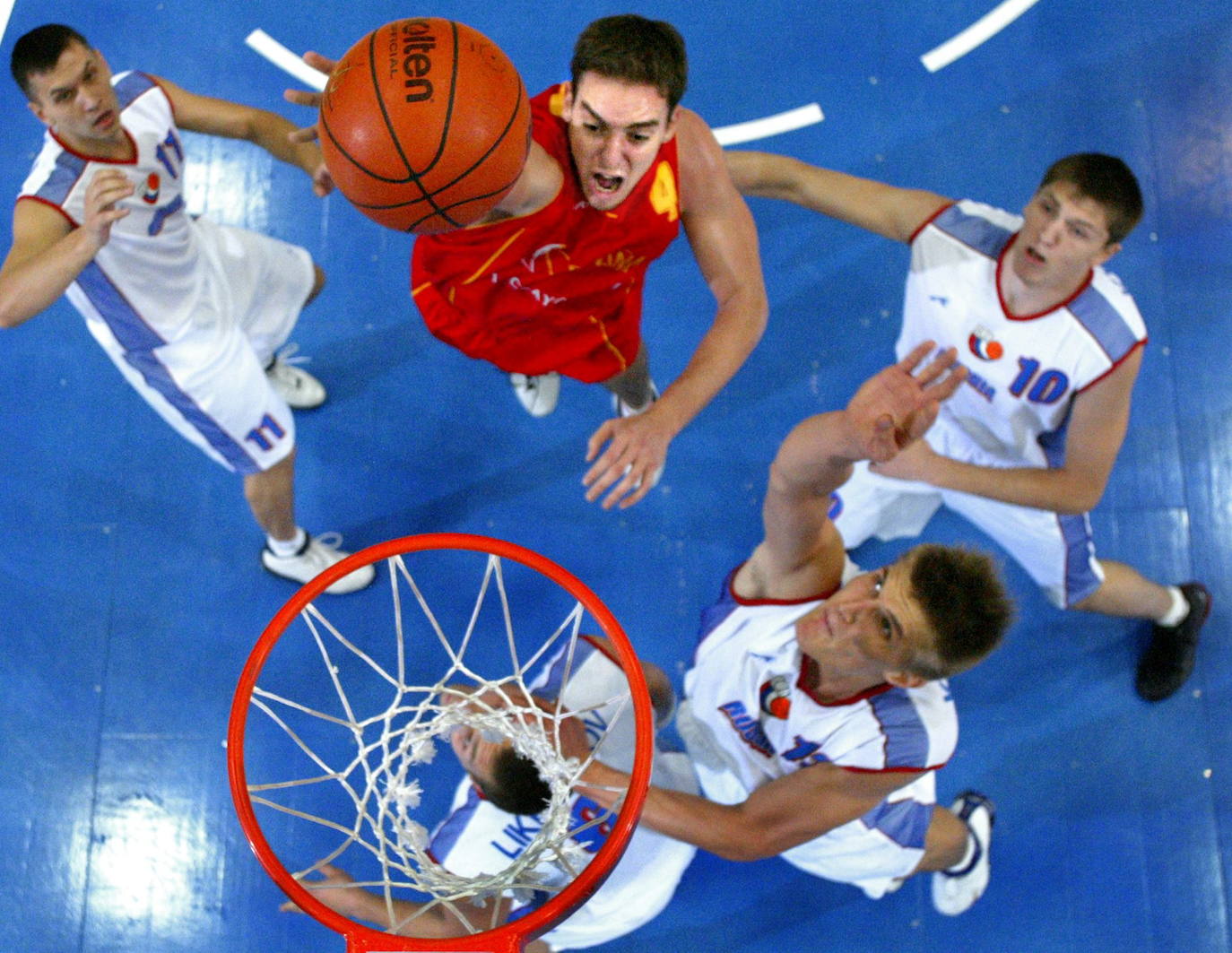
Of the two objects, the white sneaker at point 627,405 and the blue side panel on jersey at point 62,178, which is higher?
the blue side panel on jersey at point 62,178

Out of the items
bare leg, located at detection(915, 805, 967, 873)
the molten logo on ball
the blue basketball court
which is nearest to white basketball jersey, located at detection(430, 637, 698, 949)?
the blue basketball court

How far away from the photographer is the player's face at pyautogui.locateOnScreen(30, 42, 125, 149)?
3143mm

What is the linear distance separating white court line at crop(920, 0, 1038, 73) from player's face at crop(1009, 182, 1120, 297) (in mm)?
1822

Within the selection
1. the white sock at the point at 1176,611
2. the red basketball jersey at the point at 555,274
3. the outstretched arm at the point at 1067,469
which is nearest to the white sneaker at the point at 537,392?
the red basketball jersey at the point at 555,274

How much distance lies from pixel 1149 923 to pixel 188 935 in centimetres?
345

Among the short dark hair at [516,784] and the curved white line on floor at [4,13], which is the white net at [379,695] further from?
the curved white line on floor at [4,13]

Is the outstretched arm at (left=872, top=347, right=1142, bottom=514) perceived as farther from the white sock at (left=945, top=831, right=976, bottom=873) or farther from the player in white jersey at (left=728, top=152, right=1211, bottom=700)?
the white sock at (left=945, top=831, right=976, bottom=873)

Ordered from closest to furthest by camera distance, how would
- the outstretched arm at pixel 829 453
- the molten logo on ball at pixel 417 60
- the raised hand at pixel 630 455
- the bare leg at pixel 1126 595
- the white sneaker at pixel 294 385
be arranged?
the molten logo on ball at pixel 417 60, the raised hand at pixel 630 455, the outstretched arm at pixel 829 453, the bare leg at pixel 1126 595, the white sneaker at pixel 294 385

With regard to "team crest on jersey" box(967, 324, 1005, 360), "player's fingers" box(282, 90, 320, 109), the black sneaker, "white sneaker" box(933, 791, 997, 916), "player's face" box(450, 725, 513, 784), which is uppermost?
"player's fingers" box(282, 90, 320, 109)

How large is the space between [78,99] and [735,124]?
276 cm

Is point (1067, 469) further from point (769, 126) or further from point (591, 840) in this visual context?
point (769, 126)

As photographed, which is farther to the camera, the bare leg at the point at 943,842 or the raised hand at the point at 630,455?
the bare leg at the point at 943,842

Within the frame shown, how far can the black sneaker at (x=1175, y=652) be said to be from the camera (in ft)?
13.4

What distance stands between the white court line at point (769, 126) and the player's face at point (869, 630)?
252 cm
